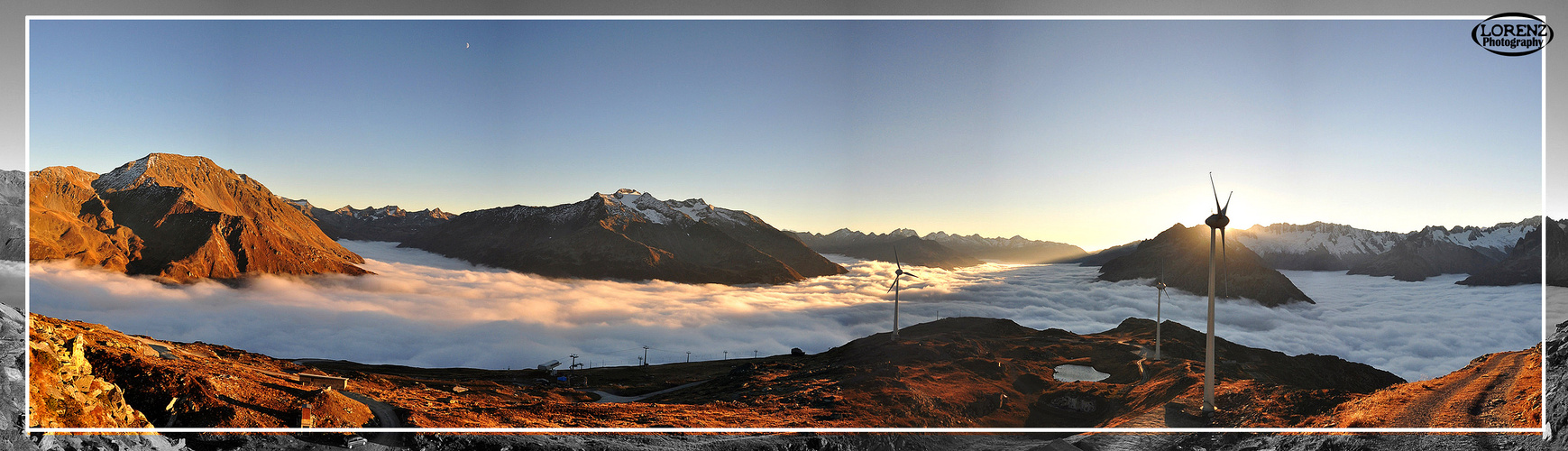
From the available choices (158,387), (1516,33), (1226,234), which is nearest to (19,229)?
(158,387)

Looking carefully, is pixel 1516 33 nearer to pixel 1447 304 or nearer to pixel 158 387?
pixel 1447 304

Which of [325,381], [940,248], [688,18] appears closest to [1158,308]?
[940,248]

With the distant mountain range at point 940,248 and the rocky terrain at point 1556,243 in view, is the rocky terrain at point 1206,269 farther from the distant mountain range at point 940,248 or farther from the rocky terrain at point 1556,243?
the rocky terrain at point 1556,243

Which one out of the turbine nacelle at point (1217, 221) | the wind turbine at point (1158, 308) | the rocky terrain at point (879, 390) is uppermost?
the turbine nacelle at point (1217, 221)

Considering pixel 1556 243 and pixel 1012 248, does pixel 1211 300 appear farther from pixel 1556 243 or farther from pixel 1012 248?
pixel 1556 243

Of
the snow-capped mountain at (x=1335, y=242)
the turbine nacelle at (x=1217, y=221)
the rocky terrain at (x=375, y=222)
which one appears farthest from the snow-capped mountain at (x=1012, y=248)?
the rocky terrain at (x=375, y=222)

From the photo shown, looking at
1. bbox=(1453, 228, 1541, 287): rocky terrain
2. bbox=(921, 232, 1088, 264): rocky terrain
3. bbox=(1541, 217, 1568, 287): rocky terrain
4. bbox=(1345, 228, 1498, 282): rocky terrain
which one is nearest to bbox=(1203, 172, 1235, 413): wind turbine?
bbox=(921, 232, 1088, 264): rocky terrain
